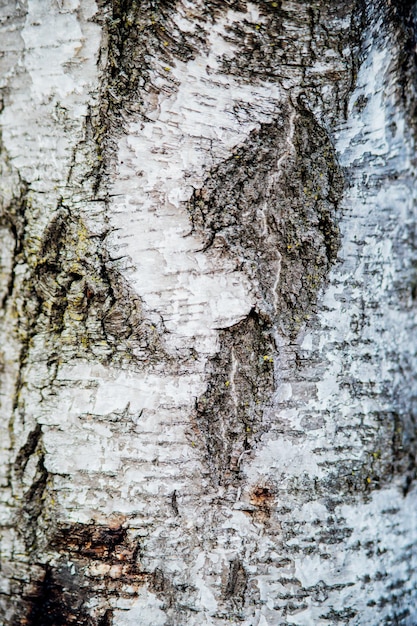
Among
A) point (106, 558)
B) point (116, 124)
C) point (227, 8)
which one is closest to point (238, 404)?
point (106, 558)

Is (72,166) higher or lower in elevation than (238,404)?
higher

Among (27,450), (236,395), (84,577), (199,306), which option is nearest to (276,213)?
(199,306)

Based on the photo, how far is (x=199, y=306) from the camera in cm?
99

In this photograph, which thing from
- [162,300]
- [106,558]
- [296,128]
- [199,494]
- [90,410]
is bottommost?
[106,558]

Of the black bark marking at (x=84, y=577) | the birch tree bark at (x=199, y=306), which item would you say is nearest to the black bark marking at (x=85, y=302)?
the birch tree bark at (x=199, y=306)

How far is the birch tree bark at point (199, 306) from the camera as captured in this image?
0.99 m

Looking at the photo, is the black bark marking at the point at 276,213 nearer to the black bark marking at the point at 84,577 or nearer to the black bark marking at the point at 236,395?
the black bark marking at the point at 236,395

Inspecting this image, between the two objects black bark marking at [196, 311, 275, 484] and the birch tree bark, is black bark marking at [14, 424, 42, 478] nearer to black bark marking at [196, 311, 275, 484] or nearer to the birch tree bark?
the birch tree bark

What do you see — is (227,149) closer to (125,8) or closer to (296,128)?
(296,128)

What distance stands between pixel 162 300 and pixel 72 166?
34 cm

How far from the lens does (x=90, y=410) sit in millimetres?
1018

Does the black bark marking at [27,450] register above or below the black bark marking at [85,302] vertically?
below

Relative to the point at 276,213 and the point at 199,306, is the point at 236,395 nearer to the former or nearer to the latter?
the point at 199,306

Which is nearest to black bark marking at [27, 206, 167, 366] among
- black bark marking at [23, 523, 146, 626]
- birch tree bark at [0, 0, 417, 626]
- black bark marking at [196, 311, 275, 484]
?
birch tree bark at [0, 0, 417, 626]
